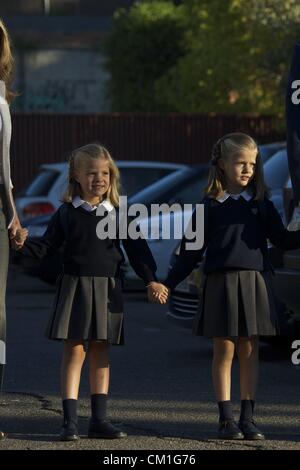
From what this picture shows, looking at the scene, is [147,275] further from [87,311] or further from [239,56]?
[239,56]

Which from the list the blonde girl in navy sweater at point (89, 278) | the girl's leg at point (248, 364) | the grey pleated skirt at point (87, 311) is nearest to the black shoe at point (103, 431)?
the blonde girl in navy sweater at point (89, 278)

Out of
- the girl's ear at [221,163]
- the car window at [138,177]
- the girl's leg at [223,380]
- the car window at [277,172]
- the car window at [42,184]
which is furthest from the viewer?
the car window at [138,177]

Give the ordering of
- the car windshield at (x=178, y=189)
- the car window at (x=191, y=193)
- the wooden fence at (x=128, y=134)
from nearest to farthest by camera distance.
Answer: the car window at (x=191, y=193), the car windshield at (x=178, y=189), the wooden fence at (x=128, y=134)

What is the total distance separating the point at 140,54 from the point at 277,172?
2781 centimetres

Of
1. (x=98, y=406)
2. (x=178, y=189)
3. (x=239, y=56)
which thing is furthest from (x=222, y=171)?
(x=239, y=56)

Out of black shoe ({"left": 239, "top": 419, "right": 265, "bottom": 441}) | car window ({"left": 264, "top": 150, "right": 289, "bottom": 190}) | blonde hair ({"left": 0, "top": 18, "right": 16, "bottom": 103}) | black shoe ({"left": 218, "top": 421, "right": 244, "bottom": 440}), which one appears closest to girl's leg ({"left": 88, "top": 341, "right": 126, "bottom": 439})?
black shoe ({"left": 218, "top": 421, "right": 244, "bottom": 440})

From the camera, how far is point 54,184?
19094 mm

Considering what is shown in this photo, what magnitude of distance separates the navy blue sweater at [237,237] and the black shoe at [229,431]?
2.48 feet

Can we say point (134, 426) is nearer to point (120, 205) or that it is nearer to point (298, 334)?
point (120, 205)

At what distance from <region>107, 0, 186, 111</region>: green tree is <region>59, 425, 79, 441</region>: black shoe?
3224 centimetres

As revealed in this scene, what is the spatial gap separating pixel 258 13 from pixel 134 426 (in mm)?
21005

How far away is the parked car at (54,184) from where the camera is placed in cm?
1892

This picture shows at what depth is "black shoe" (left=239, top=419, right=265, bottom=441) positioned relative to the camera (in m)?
6.73

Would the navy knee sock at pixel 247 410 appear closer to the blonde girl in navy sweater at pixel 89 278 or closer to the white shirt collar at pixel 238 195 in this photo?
A: the blonde girl in navy sweater at pixel 89 278
